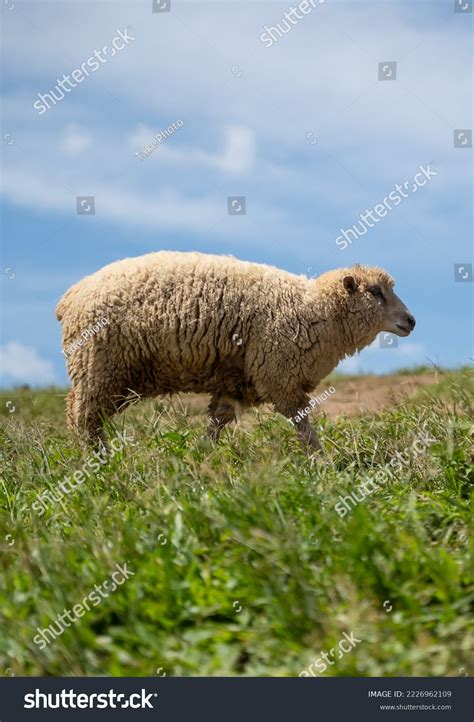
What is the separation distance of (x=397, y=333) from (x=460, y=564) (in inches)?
165

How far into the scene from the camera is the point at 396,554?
14.1 feet

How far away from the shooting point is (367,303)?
8.02 m

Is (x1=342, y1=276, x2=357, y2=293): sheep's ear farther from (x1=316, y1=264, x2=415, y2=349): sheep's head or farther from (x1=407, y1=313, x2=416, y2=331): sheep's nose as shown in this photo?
(x1=407, y1=313, x2=416, y2=331): sheep's nose

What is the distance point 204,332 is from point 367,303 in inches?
62.3

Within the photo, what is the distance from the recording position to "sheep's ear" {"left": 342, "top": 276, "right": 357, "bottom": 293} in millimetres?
7938

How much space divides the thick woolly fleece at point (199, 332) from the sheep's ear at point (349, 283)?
4 centimetres

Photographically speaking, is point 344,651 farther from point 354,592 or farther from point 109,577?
point 109,577

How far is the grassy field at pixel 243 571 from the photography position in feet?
12.7

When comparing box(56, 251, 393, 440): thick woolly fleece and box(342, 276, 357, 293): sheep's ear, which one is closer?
box(56, 251, 393, 440): thick woolly fleece

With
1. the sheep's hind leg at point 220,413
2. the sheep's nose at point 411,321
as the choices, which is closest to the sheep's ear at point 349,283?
the sheep's nose at point 411,321

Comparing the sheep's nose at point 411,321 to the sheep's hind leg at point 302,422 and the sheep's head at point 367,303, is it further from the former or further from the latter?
the sheep's hind leg at point 302,422

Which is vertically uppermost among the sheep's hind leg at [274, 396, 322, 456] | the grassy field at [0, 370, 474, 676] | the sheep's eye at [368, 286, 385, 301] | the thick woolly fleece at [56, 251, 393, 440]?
the sheep's eye at [368, 286, 385, 301]

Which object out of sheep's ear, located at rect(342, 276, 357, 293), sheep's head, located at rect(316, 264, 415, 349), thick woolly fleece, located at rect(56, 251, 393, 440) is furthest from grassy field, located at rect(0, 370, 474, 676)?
sheep's ear, located at rect(342, 276, 357, 293)
